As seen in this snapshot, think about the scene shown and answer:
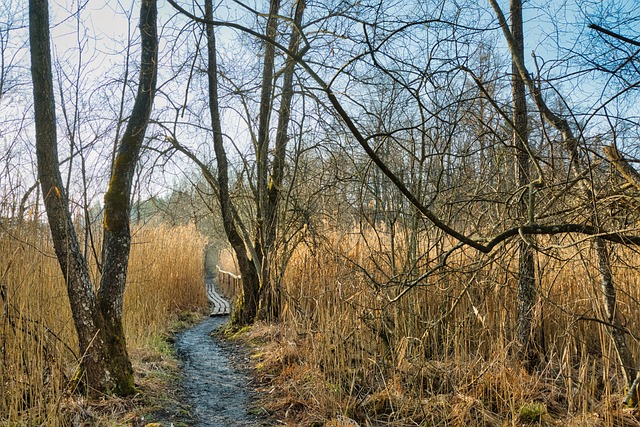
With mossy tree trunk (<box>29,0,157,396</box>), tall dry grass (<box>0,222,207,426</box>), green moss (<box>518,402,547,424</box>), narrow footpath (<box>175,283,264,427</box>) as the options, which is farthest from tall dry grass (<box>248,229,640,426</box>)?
tall dry grass (<box>0,222,207,426</box>)

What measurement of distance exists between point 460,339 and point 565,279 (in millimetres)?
1303

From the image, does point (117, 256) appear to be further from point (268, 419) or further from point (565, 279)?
point (565, 279)

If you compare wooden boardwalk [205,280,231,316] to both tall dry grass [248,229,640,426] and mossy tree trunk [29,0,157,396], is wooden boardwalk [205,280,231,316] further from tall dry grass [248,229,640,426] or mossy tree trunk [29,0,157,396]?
mossy tree trunk [29,0,157,396]

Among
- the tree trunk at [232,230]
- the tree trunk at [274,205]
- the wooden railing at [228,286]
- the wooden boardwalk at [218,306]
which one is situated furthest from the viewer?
the wooden railing at [228,286]

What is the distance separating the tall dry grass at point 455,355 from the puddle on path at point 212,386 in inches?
12.0

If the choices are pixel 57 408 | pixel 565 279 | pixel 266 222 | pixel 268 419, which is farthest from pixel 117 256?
pixel 565 279

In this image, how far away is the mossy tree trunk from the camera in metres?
2.91

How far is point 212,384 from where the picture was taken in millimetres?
4102

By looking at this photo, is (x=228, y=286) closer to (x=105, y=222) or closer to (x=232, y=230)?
(x=232, y=230)

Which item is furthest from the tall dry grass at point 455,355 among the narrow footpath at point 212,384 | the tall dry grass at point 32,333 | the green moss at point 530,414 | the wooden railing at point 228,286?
the wooden railing at point 228,286

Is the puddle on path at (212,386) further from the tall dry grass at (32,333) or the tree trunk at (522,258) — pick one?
the tree trunk at (522,258)

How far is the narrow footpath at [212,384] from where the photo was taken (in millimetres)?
3307

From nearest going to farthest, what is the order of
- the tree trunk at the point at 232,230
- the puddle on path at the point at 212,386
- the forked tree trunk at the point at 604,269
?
1. the forked tree trunk at the point at 604,269
2. the puddle on path at the point at 212,386
3. the tree trunk at the point at 232,230

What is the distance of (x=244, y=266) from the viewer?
247 inches
